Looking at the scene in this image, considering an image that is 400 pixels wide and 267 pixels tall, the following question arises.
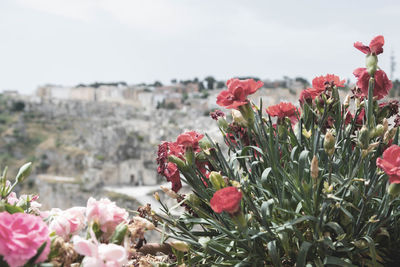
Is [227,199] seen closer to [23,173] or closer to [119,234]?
[119,234]

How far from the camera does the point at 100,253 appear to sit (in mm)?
497

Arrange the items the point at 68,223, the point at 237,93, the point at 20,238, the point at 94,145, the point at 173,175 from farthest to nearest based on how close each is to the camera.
Result: the point at 94,145, the point at 173,175, the point at 237,93, the point at 68,223, the point at 20,238

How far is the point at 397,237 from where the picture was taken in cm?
72

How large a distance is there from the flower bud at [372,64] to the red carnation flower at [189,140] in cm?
32

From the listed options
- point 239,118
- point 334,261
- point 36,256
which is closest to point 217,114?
point 239,118

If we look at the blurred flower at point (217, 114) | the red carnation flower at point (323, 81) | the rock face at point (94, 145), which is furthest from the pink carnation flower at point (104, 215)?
the rock face at point (94, 145)

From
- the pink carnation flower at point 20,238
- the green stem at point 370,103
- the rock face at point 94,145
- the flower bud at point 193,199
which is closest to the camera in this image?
the pink carnation flower at point 20,238

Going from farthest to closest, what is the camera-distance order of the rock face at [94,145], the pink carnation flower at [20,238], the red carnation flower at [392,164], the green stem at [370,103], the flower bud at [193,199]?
the rock face at [94,145], the flower bud at [193,199], the green stem at [370,103], the red carnation flower at [392,164], the pink carnation flower at [20,238]

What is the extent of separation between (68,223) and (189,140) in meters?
0.25

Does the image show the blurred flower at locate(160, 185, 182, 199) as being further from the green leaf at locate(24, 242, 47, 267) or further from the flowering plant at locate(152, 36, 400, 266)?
the green leaf at locate(24, 242, 47, 267)

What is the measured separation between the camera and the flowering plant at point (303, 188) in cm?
62

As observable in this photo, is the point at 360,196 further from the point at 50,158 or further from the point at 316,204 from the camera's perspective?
the point at 50,158

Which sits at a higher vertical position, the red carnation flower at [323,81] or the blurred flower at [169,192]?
the red carnation flower at [323,81]

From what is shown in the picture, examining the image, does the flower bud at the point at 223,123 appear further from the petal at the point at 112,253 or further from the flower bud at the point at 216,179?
the petal at the point at 112,253
